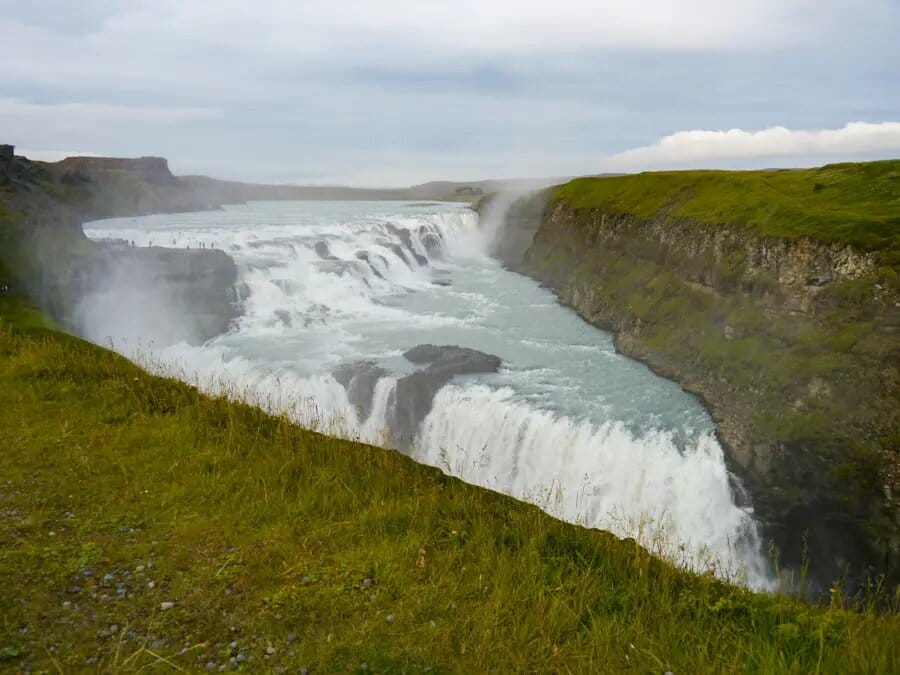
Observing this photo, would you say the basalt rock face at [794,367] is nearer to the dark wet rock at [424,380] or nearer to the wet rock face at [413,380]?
the dark wet rock at [424,380]

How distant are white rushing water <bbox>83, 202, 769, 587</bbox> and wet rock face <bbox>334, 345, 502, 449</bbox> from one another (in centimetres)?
37

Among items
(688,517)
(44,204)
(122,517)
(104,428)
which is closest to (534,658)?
(122,517)

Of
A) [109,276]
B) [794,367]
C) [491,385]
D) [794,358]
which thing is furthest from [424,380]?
[109,276]

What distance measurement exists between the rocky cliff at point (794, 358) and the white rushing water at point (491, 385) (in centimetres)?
145

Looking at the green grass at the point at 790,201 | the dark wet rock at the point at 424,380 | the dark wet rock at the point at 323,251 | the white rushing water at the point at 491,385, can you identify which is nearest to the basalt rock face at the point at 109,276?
the white rushing water at the point at 491,385

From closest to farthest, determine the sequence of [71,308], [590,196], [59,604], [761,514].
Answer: [59,604] → [761,514] → [71,308] → [590,196]

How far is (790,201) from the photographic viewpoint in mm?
31141

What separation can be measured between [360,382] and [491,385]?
21.1 feet

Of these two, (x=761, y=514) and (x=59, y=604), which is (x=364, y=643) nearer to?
(x=59, y=604)

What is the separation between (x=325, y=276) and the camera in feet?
155

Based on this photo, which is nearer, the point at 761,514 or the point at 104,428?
the point at 104,428

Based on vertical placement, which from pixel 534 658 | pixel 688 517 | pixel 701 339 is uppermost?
pixel 534 658

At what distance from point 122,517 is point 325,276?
136 ft

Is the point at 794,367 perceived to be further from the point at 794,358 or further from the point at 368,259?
the point at 368,259
